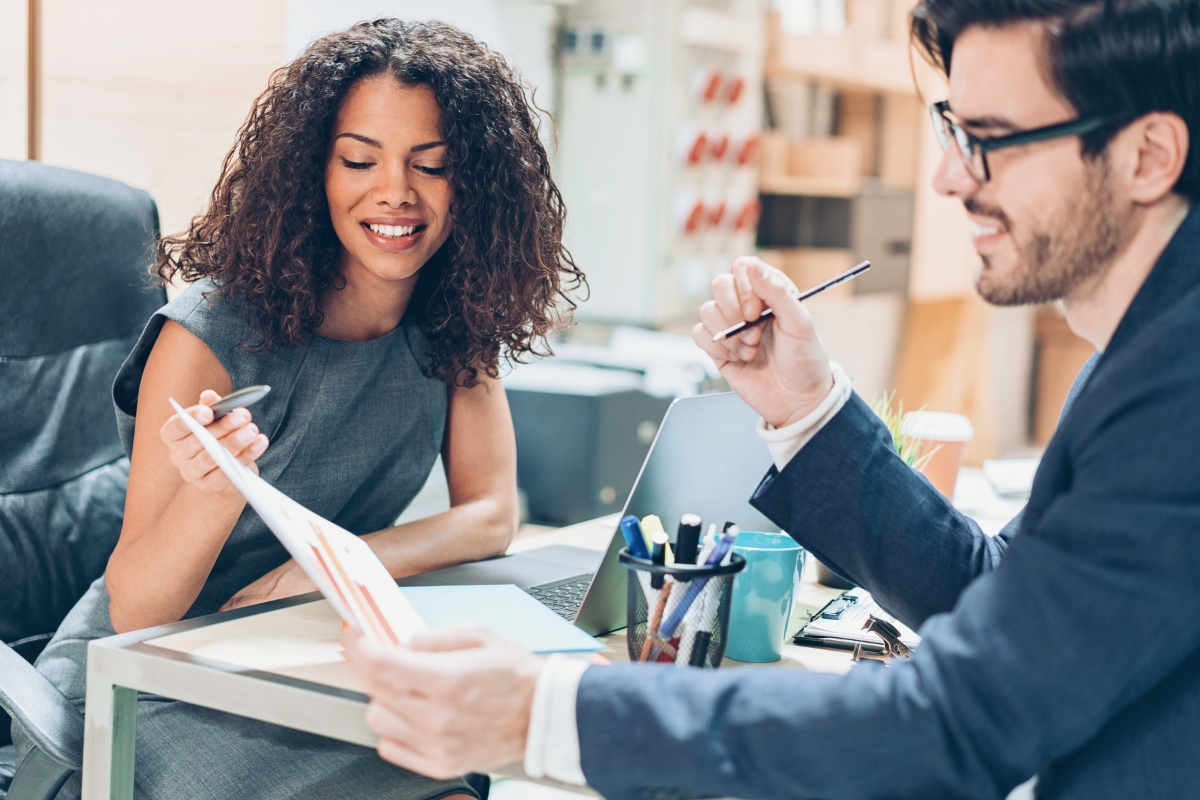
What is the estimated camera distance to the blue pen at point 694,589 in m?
0.86

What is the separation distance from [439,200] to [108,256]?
0.44 m

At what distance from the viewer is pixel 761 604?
97cm

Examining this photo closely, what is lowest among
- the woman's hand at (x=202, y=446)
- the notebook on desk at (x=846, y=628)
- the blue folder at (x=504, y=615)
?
the notebook on desk at (x=846, y=628)

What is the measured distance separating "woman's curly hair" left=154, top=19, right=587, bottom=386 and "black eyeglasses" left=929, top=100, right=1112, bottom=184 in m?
0.61

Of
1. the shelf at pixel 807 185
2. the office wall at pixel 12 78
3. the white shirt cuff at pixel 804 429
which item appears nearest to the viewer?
the white shirt cuff at pixel 804 429

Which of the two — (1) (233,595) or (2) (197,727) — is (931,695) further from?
(1) (233,595)

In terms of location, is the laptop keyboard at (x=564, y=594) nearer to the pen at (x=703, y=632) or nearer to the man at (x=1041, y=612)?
the pen at (x=703, y=632)

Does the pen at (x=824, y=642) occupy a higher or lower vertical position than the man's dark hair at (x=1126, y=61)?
lower

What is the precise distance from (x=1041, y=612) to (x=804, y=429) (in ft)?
1.14

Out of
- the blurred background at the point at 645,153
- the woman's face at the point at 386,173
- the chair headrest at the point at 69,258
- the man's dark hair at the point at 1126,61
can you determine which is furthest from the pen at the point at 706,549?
the chair headrest at the point at 69,258

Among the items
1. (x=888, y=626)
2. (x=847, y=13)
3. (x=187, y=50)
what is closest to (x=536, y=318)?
(x=888, y=626)

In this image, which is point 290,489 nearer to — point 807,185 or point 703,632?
point 703,632

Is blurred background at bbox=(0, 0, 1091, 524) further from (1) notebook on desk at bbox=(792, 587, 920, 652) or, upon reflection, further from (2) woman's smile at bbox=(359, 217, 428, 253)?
(1) notebook on desk at bbox=(792, 587, 920, 652)

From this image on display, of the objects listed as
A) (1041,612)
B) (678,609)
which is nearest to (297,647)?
(678,609)
